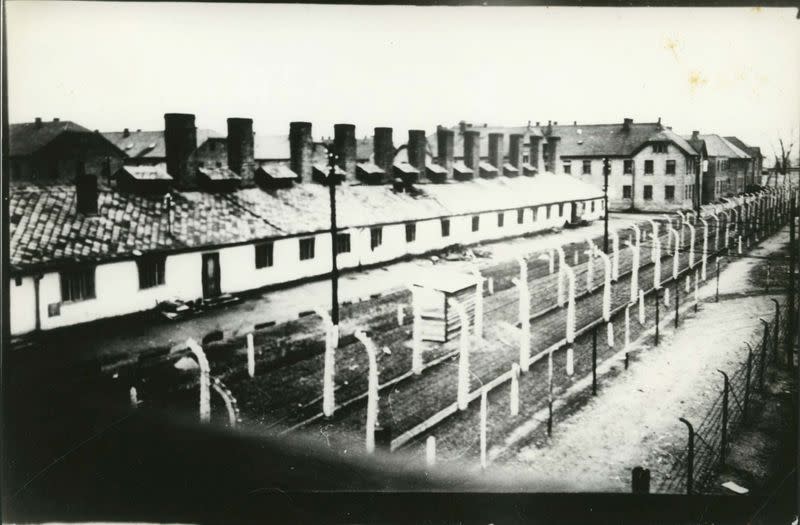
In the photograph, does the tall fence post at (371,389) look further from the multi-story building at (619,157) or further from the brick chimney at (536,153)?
the brick chimney at (536,153)

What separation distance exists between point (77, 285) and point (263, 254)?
2.61 m

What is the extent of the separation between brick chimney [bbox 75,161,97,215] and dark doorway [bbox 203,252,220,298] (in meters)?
1.69

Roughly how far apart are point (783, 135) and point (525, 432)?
190 inches

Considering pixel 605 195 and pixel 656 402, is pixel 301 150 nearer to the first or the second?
pixel 605 195

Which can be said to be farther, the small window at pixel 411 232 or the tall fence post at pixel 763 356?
the small window at pixel 411 232

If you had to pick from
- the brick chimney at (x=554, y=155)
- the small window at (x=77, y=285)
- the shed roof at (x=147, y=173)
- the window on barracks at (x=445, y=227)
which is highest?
the brick chimney at (x=554, y=155)

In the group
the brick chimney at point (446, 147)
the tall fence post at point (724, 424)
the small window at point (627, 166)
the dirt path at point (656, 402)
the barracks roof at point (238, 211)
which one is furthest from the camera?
the small window at point (627, 166)

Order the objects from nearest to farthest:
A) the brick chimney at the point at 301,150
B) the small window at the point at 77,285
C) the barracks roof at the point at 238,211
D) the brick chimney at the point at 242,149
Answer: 1. the small window at the point at 77,285
2. the brick chimney at the point at 242,149
3. the brick chimney at the point at 301,150
4. the barracks roof at the point at 238,211

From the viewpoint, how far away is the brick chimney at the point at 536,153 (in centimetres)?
750

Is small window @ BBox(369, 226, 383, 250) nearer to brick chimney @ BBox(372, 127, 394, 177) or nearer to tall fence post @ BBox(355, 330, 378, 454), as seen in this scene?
brick chimney @ BBox(372, 127, 394, 177)

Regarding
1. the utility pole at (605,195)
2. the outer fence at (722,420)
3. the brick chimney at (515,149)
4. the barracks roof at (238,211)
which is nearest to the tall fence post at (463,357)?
the barracks roof at (238,211)

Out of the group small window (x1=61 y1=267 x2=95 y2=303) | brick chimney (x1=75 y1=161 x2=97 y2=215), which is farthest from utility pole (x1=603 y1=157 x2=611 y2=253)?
brick chimney (x1=75 y1=161 x2=97 y2=215)

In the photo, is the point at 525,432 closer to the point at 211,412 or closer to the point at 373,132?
the point at 211,412

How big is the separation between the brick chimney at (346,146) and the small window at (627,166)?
13.5 feet
